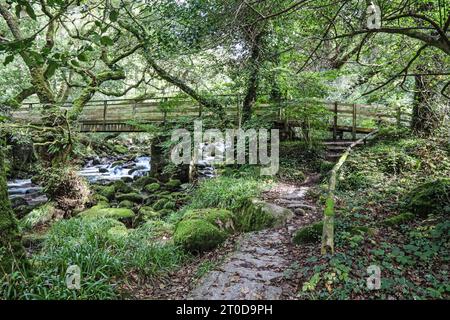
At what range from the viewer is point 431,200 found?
5.75 metres

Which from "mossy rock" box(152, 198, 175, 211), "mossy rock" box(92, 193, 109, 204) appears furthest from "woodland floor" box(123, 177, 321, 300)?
"mossy rock" box(92, 193, 109, 204)

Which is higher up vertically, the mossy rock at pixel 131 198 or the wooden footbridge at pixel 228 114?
the wooden footbridge at pixel 228 114

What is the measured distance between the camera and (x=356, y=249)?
4.59 metres

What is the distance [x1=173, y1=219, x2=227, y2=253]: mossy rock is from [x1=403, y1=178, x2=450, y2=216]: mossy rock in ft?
11.9

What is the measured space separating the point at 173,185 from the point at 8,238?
928 centimetres

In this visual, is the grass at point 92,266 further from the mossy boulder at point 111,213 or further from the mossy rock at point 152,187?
the mossy rock at point 152,187

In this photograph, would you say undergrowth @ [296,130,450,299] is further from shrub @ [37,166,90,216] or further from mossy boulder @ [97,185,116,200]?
mossy boulder @ [97,185,116,200]

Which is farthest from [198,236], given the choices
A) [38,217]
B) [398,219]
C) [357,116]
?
[357,116]

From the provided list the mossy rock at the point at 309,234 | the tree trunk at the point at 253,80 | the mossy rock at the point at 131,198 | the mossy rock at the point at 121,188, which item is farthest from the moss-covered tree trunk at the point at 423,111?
the mossy rock at the point at 121,188

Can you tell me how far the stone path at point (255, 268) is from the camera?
4.14 metres

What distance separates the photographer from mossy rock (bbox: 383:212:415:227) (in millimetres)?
5535

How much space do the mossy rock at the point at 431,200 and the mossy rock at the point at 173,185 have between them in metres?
9.13

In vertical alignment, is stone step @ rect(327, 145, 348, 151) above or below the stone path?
above

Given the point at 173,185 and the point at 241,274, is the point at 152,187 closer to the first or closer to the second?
the point at 173,185
